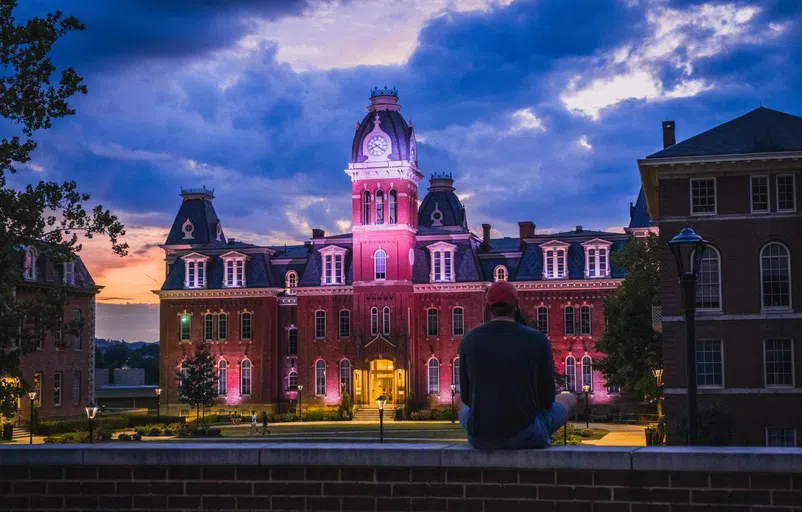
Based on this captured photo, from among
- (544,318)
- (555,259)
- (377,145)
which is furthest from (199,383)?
(555,259)

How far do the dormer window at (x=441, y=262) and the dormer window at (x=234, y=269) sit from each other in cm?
1423

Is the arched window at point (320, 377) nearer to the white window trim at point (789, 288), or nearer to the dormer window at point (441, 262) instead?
the dormer window at point (441, 262)

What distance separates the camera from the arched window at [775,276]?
4009 centimetres

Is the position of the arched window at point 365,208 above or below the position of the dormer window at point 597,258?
above

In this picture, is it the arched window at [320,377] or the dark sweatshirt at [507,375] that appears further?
the arched window at [320,377]

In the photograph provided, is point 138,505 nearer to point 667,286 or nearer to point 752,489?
point 752,489

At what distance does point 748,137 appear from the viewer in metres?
40.8

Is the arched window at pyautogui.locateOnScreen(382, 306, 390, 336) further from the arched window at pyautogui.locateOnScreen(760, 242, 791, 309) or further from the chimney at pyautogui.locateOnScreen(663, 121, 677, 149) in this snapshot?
the arched window at pyautogui.locateOnScreen(760, 242, 791, 309)

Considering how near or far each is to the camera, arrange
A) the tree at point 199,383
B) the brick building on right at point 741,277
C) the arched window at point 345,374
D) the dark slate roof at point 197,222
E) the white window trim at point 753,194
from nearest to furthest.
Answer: the brick building on right at point 741,277 → the white window trim at point 753,194 → the tree at point 199,383 → the arched window at point 345,374 → the dark slate roof at point 197,222

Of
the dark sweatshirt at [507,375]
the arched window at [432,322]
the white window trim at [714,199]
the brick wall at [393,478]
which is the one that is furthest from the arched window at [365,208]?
the dark sweatshirt at [507,375]

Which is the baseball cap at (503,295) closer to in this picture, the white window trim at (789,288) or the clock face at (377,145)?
the white window trim at (789,288)

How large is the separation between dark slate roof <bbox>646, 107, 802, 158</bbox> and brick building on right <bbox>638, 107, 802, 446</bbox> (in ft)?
0.22

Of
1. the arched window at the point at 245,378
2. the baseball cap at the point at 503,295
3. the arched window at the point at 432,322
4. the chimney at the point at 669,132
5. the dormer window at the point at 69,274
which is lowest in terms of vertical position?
the arched window at the point at 245,378

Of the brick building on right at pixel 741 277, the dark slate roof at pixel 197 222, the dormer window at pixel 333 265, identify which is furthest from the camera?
the dark slate roof at pixel 197 222
